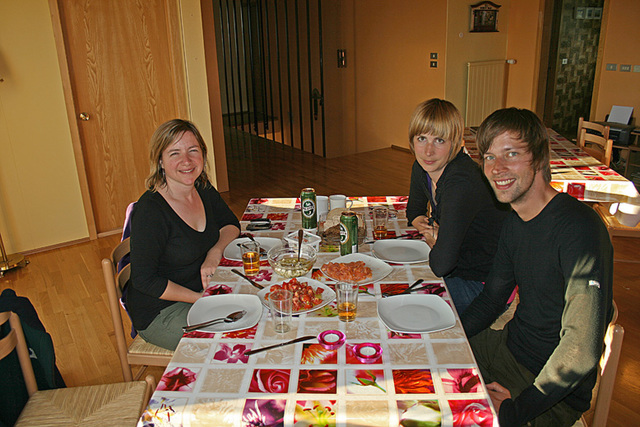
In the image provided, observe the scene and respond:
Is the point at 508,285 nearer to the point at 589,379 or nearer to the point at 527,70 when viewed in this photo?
the point at 589,379

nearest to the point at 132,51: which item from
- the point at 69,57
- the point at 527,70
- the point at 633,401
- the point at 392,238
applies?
the point at 69,57

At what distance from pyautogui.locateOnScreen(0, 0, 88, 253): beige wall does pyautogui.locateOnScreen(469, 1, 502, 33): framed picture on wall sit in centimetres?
465

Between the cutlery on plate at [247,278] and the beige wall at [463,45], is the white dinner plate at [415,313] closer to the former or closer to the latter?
the cutlery on plate at [247,278]

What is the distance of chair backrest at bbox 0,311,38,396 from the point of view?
1.52 metres

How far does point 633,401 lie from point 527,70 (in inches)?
214

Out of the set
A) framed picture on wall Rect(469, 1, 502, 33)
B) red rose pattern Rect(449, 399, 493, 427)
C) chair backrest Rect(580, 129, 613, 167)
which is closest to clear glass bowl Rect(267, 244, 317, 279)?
red rose pattern Rect(449, 399, 493, 427)

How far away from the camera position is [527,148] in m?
1.51

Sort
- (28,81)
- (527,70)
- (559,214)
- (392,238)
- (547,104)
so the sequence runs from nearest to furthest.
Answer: (559,214)
(392,238)
(28,81)
(527,70)
(547,104)

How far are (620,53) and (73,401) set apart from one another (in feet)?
20.2

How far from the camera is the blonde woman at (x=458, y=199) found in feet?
6.26

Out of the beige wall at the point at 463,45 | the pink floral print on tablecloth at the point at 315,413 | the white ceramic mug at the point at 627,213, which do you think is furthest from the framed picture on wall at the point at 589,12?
the pink floral print on tablecloth at the point at 315,413

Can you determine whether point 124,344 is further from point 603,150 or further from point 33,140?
point 603,150

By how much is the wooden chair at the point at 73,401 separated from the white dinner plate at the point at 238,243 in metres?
0.56

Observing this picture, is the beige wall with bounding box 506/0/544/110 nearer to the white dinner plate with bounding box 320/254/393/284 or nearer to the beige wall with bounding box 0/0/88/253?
the beige wall with bounding box 0/0/88/253
